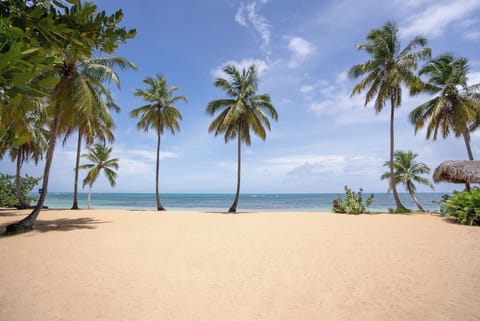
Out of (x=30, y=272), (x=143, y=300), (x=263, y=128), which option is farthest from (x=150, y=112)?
(x=143, y=300)

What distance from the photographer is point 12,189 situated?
65.0ft

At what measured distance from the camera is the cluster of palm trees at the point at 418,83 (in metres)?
14.7

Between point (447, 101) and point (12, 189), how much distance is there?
3289cm

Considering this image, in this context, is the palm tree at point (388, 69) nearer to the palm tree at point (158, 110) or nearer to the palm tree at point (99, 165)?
the palm tree at point (158, 110)

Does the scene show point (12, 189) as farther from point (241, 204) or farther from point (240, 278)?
point (241, 204)

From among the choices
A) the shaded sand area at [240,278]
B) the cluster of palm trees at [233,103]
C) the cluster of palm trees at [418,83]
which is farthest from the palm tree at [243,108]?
the shaded sand area at [240,278]

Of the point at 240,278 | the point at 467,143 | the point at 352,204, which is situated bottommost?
the point at 240,278

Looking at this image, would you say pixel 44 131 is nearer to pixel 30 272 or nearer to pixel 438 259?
pixel 30 272

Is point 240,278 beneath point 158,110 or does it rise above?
beneath

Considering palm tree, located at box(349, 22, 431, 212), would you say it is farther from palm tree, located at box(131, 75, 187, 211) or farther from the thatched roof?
palm tree, located at box(131, 75, 187, 211)

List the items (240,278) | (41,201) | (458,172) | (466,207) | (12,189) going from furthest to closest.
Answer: (12,189), (458,172), (466,207), (41,201), (240,278)

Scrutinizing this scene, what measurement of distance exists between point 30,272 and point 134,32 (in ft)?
16.5

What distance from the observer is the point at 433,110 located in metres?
15.2

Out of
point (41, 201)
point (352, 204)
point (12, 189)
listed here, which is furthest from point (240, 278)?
point (12, 189)
